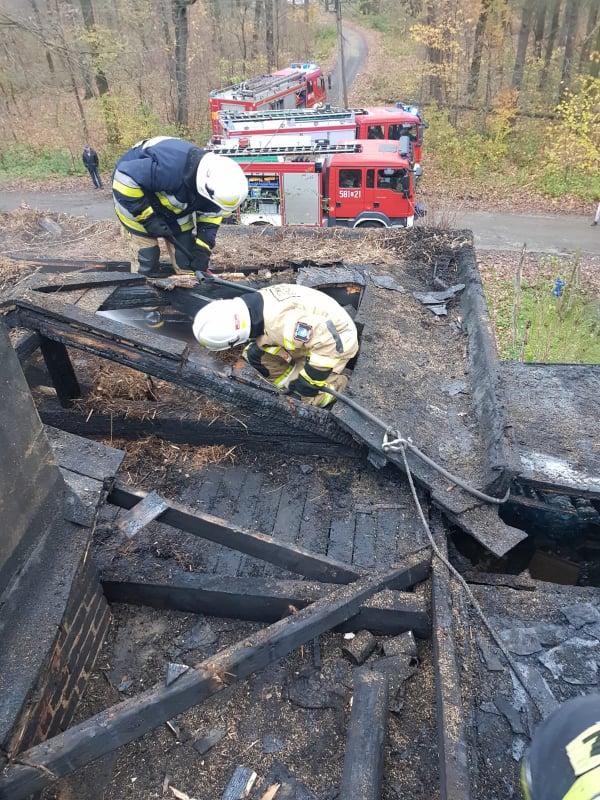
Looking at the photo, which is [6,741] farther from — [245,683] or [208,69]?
[208,69]

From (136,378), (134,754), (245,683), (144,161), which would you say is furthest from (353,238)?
(134,754)

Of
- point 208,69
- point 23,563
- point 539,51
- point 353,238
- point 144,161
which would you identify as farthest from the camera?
point 208,69

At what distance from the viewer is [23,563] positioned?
8.29ft

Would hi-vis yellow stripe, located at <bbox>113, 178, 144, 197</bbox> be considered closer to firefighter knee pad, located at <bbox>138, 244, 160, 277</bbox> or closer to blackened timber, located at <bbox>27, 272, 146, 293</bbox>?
firefighter knee pad, located at <bbox>138, 244, 160, 277</bbox>

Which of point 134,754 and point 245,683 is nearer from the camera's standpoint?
point 134,754

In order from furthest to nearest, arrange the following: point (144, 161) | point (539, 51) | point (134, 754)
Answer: point (539, 51), point (144, 161), point (134, 754)

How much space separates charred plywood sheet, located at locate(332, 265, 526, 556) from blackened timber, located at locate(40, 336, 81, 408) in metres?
2.20

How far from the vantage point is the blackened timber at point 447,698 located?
7.32 feet

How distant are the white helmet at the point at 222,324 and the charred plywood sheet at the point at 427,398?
958mm

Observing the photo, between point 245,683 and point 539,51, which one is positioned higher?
point 539,51

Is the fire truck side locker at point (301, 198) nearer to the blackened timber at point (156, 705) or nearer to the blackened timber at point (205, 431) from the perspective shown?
the blackened timber at point (205, 431)

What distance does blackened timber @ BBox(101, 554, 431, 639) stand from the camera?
310 centimetres

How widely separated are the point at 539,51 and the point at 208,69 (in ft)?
43.2

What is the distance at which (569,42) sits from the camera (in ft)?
60.2
